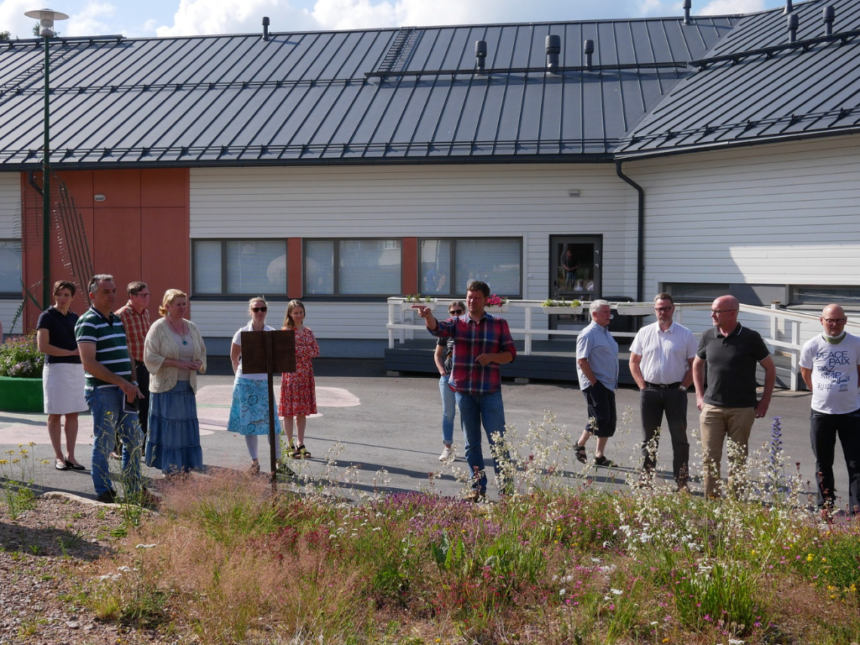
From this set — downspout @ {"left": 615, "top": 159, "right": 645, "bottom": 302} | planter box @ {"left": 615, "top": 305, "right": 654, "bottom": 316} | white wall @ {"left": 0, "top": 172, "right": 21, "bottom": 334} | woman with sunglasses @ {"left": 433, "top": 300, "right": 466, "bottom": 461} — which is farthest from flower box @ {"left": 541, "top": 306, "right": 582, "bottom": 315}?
white wall @ {"left": 0, "top": 172, "right": 21, "bottom": 334}

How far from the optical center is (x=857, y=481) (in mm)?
6883

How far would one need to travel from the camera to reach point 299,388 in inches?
351

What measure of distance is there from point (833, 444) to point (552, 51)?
1547 cm

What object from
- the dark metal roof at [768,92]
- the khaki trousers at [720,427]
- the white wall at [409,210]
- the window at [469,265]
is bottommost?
the khaki trousers at [720,427]

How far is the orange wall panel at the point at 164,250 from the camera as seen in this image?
1945cm

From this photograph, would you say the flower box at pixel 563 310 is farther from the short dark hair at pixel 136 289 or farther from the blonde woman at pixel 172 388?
the blonde woman at pixel 172 388

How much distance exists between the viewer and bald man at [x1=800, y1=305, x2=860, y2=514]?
6.97 meters

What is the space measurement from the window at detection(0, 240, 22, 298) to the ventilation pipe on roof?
17.5 meters

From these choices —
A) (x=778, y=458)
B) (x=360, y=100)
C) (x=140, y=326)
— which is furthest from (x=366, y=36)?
(x=778, y=458)

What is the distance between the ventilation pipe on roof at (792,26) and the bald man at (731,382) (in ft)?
44.1

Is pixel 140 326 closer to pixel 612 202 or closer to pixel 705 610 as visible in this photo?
pixel 705 610

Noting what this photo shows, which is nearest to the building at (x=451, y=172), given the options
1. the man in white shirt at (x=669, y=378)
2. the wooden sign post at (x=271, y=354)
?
the man in white shirt at (x=669, y=378)

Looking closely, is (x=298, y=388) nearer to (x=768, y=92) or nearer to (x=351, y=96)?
(x=768, y=92)

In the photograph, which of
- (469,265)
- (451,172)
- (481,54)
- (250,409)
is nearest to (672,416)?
(250,409)
